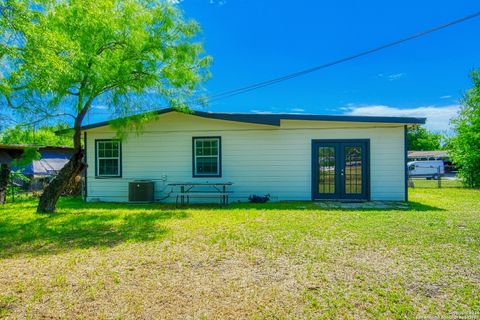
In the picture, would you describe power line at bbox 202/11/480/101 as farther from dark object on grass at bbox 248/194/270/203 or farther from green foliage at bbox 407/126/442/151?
green foliage at bbox 407/126/442/151

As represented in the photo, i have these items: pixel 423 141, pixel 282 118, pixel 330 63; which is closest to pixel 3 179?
pixel 282 118

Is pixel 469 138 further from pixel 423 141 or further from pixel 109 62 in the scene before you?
pixel 423 141

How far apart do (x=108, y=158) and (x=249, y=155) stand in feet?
16.6

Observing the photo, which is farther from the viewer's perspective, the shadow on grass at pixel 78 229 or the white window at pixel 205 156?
the white window at pixel 205 156

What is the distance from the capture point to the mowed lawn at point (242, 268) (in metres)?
2.81

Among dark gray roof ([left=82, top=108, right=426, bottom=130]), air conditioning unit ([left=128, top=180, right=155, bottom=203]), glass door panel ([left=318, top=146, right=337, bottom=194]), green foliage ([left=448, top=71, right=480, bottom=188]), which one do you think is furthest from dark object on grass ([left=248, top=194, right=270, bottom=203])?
green foliage ([left=448, top=71, right=480, bottom=188])

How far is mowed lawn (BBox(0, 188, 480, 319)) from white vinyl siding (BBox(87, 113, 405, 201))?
10.3 ft

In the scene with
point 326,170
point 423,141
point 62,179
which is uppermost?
point 423,141

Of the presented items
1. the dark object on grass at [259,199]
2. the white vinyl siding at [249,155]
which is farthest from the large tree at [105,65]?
the dark object on grass at [259,199]

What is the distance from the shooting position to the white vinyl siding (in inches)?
389

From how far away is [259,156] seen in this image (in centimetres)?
1030

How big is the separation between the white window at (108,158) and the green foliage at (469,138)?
54.8 ft

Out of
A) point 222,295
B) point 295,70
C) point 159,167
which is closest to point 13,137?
point 159,167

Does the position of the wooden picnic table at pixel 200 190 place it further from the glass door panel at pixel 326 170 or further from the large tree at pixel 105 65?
the glass door panel at pixel 326 170
